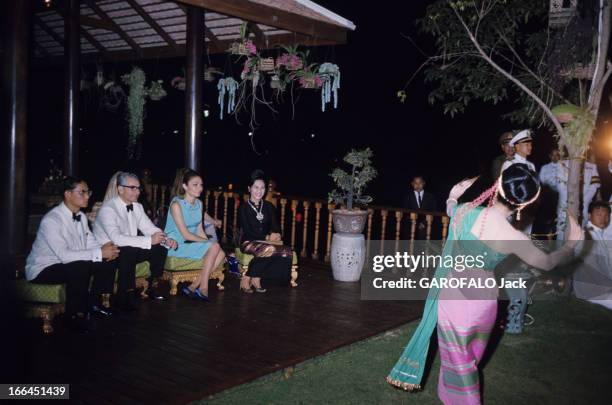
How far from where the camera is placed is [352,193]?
287 inches

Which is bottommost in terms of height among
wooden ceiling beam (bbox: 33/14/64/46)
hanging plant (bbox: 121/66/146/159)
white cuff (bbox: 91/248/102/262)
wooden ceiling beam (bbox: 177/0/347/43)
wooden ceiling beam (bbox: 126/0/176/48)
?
white cuff (bbox: 91/248/102/262)

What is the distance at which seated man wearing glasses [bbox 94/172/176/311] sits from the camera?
5480 mm

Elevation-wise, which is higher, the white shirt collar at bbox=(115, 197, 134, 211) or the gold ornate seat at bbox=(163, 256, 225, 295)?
the white shirt collar at bbox=(115, 197, 134, 211)

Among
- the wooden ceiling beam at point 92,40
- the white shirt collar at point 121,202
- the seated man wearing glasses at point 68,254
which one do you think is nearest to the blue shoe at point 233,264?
the white shirt collar at point 121,202

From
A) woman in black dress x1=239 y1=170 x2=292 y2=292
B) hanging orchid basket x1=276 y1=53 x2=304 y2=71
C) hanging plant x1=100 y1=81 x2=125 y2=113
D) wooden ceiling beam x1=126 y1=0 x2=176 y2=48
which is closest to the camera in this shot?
woman in black dress x1=239 y1=170 x2=292 y2=292

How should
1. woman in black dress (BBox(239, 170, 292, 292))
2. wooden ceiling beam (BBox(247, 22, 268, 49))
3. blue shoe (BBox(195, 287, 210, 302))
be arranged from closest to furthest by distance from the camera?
blue shoe (BBox(195, 287, 210, 302)) → woman in black dress (BBox(239, 170, 292, 292)) → wooden ceiling beam (BBox(247, 22, 268, 49))

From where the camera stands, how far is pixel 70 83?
25.0ft

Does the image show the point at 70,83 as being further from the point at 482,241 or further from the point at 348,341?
the point at 482,241

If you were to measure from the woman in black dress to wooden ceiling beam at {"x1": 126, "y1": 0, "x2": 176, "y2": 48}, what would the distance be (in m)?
3.43

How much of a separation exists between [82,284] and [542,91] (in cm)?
612

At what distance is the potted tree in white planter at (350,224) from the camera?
7.15 m

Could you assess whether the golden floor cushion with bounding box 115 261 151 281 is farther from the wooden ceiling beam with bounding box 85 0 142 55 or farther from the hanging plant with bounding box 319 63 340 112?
the wooden ceiling beam with bounding box 85 0 142 55

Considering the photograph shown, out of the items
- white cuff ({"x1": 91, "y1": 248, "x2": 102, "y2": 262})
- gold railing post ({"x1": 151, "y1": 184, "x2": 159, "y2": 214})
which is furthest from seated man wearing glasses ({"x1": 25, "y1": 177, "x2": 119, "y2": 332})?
gold railing post ({"x1": 151, "y1": 184, "x2": 159, "y2": 214})

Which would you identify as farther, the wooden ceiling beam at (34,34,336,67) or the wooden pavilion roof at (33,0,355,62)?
the wooden ceiling beam at (34,34,336,67)
